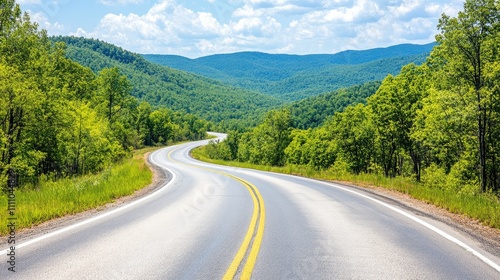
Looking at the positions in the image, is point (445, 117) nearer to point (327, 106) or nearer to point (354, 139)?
point (354, 139)

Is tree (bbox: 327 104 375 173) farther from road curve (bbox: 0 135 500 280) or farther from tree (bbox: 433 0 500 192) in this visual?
road curve (bbox: 0 135 500 280)

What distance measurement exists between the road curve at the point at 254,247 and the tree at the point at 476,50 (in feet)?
54.6

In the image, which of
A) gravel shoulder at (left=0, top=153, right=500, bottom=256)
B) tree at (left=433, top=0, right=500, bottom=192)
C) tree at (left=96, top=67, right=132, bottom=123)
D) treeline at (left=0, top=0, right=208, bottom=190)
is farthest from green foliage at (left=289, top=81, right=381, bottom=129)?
gravel shoulder at (left=0, top=153, right=500, bottom=256)

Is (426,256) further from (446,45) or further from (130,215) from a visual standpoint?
(446,45)

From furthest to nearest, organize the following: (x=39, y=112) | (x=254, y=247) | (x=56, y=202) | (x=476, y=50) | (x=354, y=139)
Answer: (x=354, y=139)
(x=39, y=112)
(x=476, y=50)
(x=56, y=202)
(x=254, y=247)

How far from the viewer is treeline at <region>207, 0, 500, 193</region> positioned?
23.5 meters

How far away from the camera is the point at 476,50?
933 inches

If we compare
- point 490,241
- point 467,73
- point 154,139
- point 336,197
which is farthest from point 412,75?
point 154,139

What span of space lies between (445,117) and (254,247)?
88.8ft

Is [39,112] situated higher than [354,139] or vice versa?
[39,112]

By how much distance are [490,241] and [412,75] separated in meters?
37.8

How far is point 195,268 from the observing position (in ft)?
18.5

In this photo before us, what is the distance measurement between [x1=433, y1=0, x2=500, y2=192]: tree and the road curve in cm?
1664

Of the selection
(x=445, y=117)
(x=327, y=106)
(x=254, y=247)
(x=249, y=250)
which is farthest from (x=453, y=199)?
(x=327, y=106)
